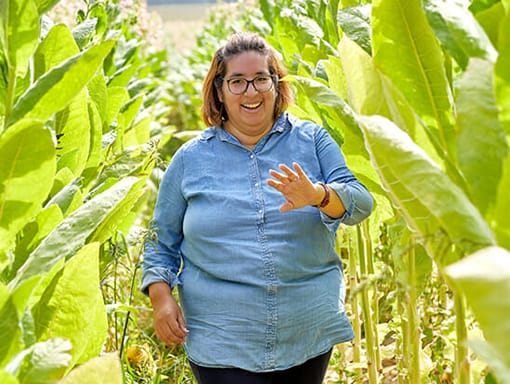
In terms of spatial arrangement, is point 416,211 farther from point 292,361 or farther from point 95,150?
point 95,150

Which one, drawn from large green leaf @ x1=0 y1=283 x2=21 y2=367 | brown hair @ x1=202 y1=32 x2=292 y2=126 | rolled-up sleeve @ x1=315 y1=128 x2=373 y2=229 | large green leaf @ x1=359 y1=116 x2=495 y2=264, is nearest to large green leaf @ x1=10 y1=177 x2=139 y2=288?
large green leaf @ x1=0 y1=283 x2=21 y2=367

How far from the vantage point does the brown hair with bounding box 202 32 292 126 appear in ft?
8.77

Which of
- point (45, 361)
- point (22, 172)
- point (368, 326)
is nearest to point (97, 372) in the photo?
point (45, 361)

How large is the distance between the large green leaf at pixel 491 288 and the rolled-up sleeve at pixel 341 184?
1.35 metres

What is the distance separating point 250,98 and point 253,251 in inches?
17.8

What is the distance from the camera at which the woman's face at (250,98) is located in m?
2.62

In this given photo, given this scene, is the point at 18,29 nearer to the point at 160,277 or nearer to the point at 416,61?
the point at 416,61

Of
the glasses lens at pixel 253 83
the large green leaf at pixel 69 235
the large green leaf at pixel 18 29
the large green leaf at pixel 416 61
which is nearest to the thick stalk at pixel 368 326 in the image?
the glasses lens at pixel 253 83

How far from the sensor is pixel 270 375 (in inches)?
98.2

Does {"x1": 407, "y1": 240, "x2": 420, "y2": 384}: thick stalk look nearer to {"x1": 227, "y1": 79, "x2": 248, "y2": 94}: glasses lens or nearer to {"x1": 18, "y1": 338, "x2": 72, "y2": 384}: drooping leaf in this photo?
{"x1": 227, "y1": 79, "x2": 248, "y2": 94}: glasses lens

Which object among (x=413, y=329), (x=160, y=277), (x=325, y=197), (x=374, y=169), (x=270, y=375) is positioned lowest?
(x=270, y=375)

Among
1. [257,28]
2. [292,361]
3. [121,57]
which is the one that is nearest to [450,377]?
[292,361]

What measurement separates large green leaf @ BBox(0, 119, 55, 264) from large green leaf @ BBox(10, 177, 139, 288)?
0.19 ft

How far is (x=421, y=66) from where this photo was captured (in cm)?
167
